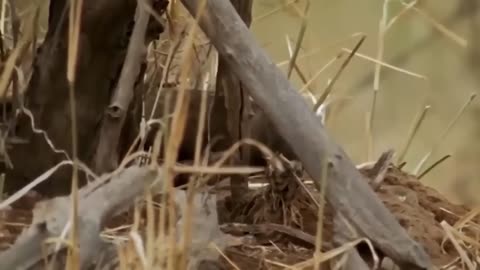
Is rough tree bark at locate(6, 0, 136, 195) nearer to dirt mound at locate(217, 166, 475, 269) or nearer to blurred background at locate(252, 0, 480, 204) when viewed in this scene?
dirt mound at locate(217, 166, 475, 269)

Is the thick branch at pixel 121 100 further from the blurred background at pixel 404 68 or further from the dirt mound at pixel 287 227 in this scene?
the blurred background at pixel 404 68

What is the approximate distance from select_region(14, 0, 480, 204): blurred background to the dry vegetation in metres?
0.33

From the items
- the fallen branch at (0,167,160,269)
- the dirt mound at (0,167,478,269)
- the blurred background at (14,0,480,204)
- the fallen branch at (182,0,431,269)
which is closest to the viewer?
the fallen branch at (0,167,160,269)

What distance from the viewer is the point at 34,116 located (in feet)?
3.14

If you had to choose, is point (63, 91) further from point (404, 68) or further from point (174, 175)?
point (404, 68)

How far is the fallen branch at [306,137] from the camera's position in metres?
0.73

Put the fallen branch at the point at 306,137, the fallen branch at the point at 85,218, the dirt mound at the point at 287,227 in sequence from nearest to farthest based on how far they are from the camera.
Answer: the fallen branch at the point at 85,218, the fallen branch at the point at 306,137, the dirt mound at the point at 287,227

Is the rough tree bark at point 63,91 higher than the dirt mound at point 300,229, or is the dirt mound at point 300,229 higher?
the rough tree bark at point 63,91

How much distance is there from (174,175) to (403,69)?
85cm

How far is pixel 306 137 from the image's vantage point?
28.8 inches

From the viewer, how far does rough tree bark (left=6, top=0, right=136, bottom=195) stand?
3.03ft

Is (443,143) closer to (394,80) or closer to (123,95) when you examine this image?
(394,80)

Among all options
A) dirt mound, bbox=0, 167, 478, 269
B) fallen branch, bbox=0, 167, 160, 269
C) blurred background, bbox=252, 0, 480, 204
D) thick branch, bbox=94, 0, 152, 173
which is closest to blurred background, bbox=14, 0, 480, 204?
blurred background, bbox=252, 0, 480, 204

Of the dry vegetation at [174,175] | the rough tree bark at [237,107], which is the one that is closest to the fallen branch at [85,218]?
the dry vegetation at [174,175]
